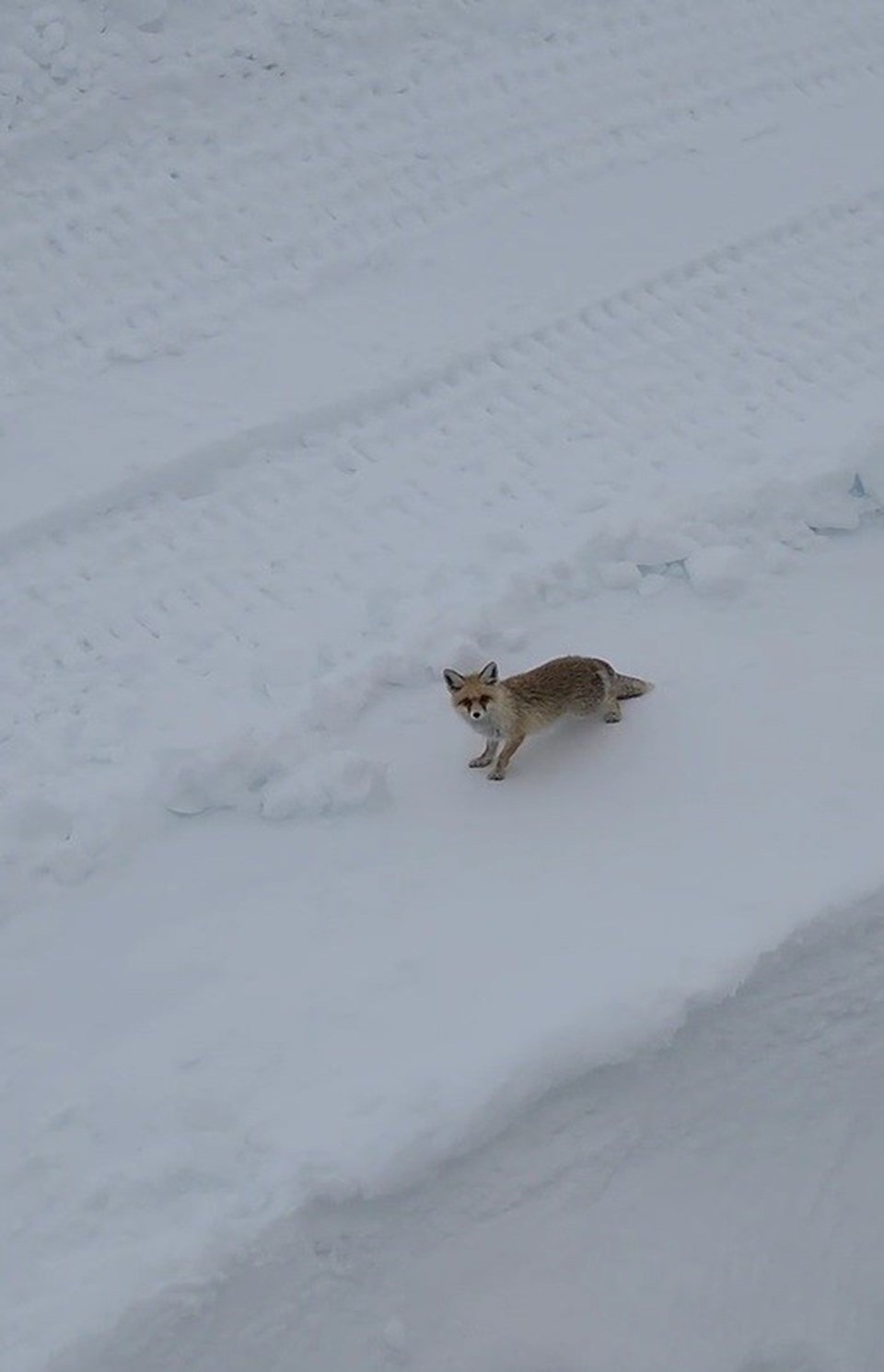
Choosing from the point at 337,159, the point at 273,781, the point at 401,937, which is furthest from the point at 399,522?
the point at 337,159

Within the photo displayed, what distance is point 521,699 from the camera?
14.0 ft

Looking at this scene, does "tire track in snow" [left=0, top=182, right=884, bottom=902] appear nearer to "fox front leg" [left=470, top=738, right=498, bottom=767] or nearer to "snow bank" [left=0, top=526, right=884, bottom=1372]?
"snow bank" [left=0, top=526, right=884, bottom=1372]

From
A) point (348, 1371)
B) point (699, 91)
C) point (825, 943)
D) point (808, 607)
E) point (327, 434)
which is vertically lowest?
point (348, 1371)

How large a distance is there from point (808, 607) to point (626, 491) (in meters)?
0.74

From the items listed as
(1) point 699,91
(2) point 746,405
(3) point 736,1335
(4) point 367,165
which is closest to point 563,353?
(2) point 746,405

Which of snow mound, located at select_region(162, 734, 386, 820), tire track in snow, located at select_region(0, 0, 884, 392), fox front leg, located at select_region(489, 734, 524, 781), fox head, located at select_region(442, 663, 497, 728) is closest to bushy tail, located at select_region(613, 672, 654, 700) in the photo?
fox front leg, located at select_region(489, 734, 524, 781)

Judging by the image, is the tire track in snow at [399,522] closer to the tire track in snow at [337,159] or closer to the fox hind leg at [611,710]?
the fox hind leg at [611,710]

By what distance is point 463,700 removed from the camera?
4172 mm

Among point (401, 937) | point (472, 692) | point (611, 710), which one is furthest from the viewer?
point (611, 710)

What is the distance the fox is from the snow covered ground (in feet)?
0.34

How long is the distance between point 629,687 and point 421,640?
0.62 meters

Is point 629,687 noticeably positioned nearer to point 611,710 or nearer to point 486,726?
point 611,710

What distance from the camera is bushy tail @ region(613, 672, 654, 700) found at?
451cm

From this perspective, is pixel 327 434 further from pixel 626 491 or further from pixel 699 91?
pixel 699 91
